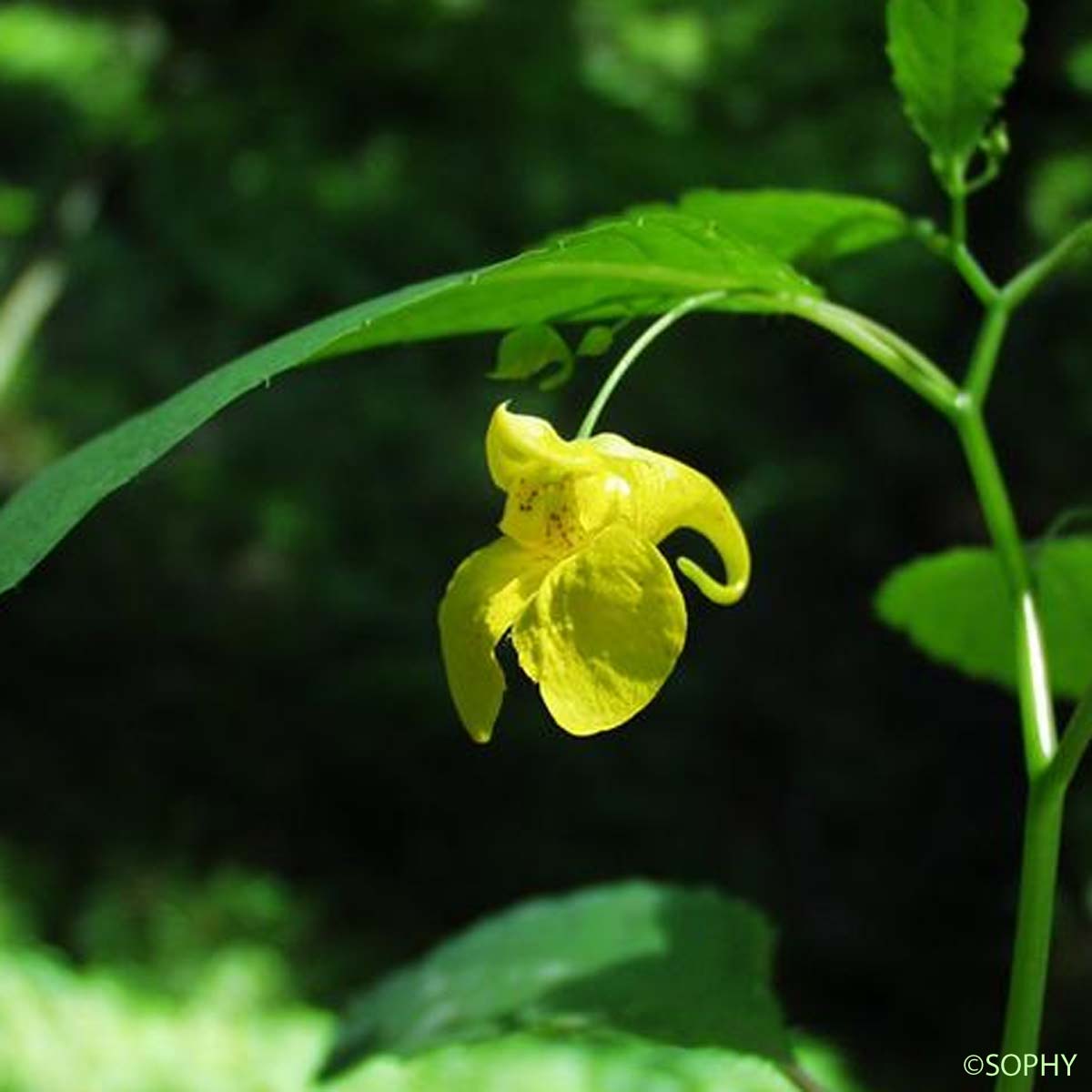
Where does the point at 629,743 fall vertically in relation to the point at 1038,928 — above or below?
above

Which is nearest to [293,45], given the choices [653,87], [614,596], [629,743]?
[653,87]

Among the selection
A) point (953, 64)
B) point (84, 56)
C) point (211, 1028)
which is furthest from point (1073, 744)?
point (84, 56)

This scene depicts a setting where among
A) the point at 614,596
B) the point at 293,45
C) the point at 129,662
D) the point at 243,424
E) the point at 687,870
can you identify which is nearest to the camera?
the point at 614,596

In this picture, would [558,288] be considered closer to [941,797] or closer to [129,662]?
[941,797]

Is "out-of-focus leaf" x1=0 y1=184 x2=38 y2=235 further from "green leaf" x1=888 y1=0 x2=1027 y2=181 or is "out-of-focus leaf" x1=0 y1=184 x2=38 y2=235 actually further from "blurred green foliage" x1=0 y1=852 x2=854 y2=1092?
"green leaf" x1=888 y1=0 x2=1027 y2=181

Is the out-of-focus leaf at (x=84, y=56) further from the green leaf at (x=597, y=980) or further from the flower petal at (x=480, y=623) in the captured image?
the flower petal at (x=480, y=623)

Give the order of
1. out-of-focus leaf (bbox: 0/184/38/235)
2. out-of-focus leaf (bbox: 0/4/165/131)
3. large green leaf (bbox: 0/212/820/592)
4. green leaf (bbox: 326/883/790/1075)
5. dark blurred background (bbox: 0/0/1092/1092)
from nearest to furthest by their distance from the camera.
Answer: large green leaf (bbox: 0/212/820/592)
green leaf (bbox: 326/883/790/1075)
dark blurred background (bbox: 0/0/1092/1092)
out-of-focus leaf (bbox: 0/4/165/131)
out-of-focus leaf (bbox: 0/184/38/235)

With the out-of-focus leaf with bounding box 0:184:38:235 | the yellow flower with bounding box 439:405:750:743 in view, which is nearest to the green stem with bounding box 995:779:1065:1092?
the yellow flower with bounding box 439:405:750:743
